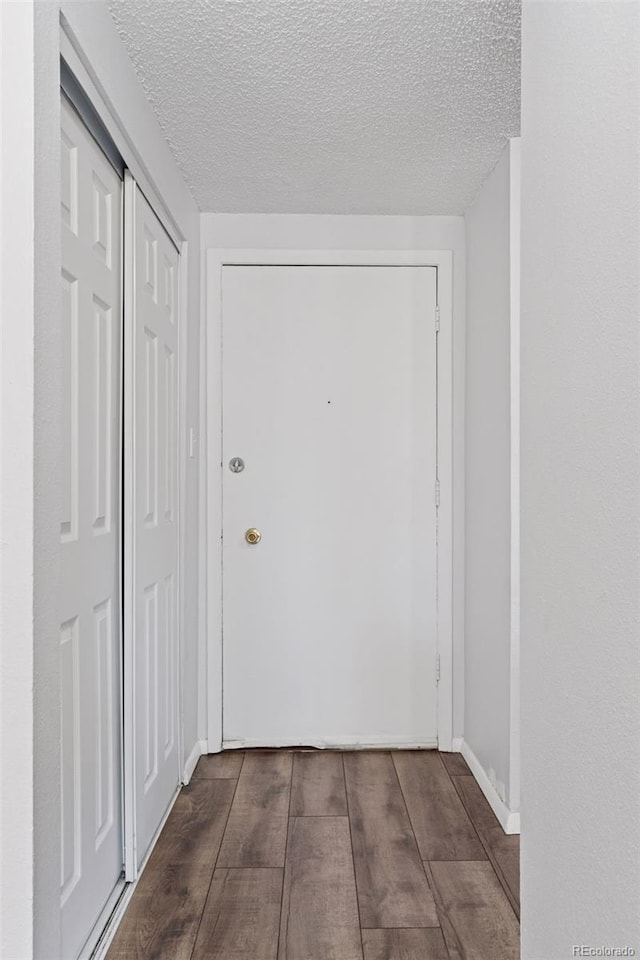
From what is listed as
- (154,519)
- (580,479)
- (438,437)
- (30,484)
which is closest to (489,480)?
(438,437)

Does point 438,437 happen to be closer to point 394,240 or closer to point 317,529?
point 317,529

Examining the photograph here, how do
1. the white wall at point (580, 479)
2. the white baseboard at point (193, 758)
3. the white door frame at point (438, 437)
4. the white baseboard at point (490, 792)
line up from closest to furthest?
the white wall at point (580, 479), the white baseboard at point (490, 792), the white baseboard at point (193, 758), the white door frame at point (438, 437)

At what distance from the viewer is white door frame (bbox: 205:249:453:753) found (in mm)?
3176

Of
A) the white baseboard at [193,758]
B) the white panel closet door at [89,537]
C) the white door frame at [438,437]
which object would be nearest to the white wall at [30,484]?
the white panel closet door at [89,537]

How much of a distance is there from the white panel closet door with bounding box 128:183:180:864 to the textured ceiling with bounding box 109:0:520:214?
0.36 meters

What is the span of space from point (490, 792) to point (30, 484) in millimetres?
2108

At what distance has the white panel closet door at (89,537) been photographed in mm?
1664

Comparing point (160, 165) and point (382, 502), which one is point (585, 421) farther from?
point (382, 502)

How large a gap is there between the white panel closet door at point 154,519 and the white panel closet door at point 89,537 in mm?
90

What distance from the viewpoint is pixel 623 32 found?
1.00 meters

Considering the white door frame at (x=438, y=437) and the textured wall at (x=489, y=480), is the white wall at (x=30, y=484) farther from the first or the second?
the white door frame at (x=438, y=437)

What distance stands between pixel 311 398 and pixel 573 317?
207cm

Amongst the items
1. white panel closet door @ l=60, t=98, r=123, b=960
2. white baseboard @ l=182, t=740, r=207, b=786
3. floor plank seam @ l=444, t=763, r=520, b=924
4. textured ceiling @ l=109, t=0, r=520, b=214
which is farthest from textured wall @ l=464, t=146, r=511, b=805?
white panel closet door @ l=60, t=98, r=123, b=960

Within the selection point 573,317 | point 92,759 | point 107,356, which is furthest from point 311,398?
point 573,317
